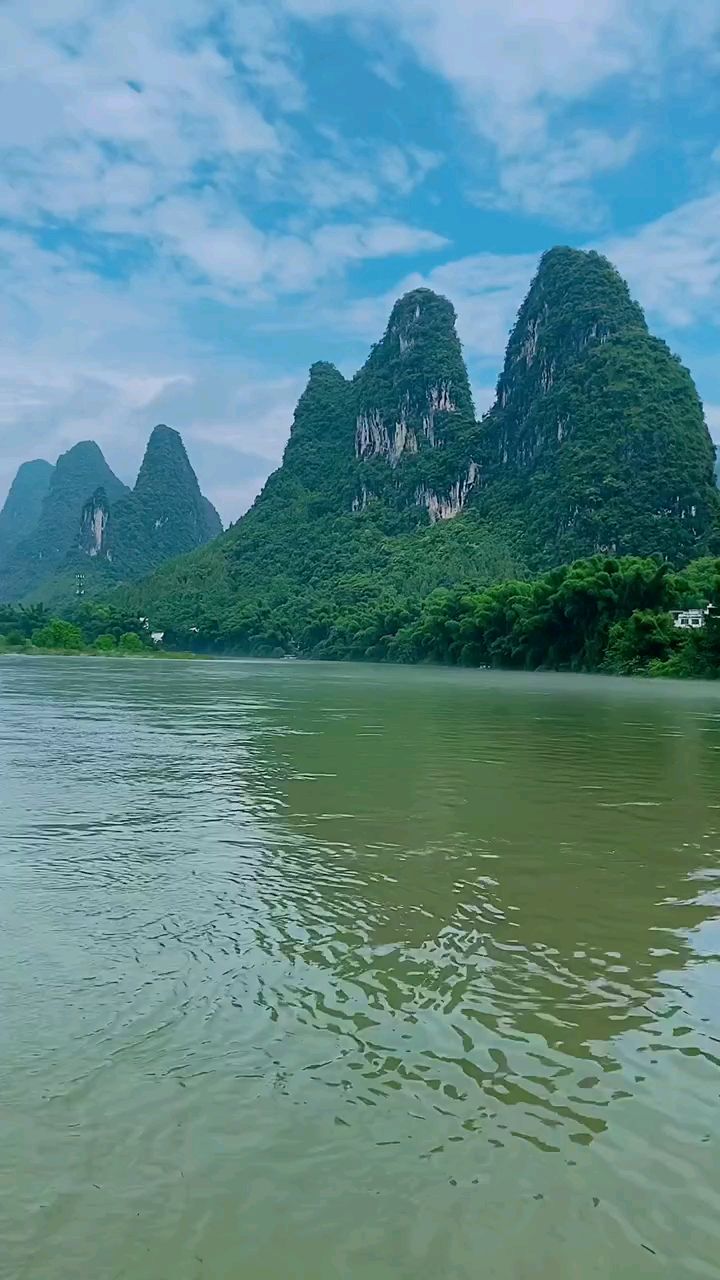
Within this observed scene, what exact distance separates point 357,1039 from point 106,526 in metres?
147

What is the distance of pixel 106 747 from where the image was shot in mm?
12617

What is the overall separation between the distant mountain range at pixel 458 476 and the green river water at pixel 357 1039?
6167cm

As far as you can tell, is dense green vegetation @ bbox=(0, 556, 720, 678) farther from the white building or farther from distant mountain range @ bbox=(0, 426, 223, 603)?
distant mountain range @ bbox=(0, 426, 223, 603)

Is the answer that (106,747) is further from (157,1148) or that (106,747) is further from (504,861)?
(157,1148)

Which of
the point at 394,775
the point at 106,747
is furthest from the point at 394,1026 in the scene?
the point at 106,747

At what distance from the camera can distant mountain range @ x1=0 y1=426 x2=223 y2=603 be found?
142 meters

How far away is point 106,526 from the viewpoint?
144250mm

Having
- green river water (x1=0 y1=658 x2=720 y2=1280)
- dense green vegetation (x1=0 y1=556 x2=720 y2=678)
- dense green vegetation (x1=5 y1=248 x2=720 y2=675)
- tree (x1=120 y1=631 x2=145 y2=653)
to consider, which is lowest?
green river water (x1=0 y1=658 x2=720 y2=1280)

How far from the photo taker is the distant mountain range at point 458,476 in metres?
77.5

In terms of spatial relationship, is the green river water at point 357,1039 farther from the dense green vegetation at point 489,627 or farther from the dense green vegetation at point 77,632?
the dense green vegetation at point 77,632

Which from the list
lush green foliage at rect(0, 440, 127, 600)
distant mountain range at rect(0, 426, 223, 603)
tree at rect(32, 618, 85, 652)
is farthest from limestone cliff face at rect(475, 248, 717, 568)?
lush green foliage at rect(0, 440, 127, 600)

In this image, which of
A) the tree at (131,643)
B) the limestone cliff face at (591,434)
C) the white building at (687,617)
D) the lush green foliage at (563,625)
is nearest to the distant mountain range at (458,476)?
the limestone cliff face at (591,434)

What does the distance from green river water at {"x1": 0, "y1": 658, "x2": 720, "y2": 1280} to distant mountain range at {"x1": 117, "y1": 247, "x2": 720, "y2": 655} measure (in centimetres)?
6167

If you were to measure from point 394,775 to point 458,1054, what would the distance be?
6.85 meters
